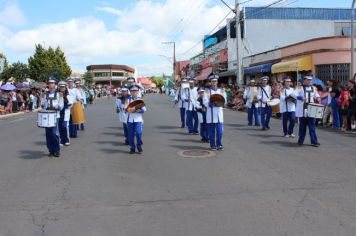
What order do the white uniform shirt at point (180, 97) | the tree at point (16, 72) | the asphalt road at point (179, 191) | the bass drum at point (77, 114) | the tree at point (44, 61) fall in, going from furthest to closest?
the tree at point (44, 61) → the tree at point (16, 72) → the white uniform shirt at point (180, 97) → the bass drum at point (77, 114) → the asphalt road at point (179, 191)

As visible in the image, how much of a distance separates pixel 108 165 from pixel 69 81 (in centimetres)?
609

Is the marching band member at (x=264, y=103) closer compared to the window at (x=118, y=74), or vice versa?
the marching band member at (x=264, y=103)

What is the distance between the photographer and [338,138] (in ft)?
42.7

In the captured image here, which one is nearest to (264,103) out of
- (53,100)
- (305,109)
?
(305,109)

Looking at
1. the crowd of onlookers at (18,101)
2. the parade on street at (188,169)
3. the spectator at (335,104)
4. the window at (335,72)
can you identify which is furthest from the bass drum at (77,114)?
the crowd of onlookers at (18,101)

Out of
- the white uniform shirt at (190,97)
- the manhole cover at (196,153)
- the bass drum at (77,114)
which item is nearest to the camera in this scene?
the manhole cover at (196,153)

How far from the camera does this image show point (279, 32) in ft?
147

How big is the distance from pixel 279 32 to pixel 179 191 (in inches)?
1579

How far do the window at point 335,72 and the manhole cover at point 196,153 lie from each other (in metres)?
16.9

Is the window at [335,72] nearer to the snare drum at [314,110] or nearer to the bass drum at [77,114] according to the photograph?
the snare drum at [314,110]

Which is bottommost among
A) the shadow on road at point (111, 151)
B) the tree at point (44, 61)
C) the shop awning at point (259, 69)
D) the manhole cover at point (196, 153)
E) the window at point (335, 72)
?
the manhole cover at point (196, 153)

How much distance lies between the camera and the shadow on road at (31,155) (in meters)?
10.6

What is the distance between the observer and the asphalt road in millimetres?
5426

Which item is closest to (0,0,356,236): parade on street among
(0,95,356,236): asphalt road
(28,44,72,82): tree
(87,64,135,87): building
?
(0,95,356,236): asphalt road
